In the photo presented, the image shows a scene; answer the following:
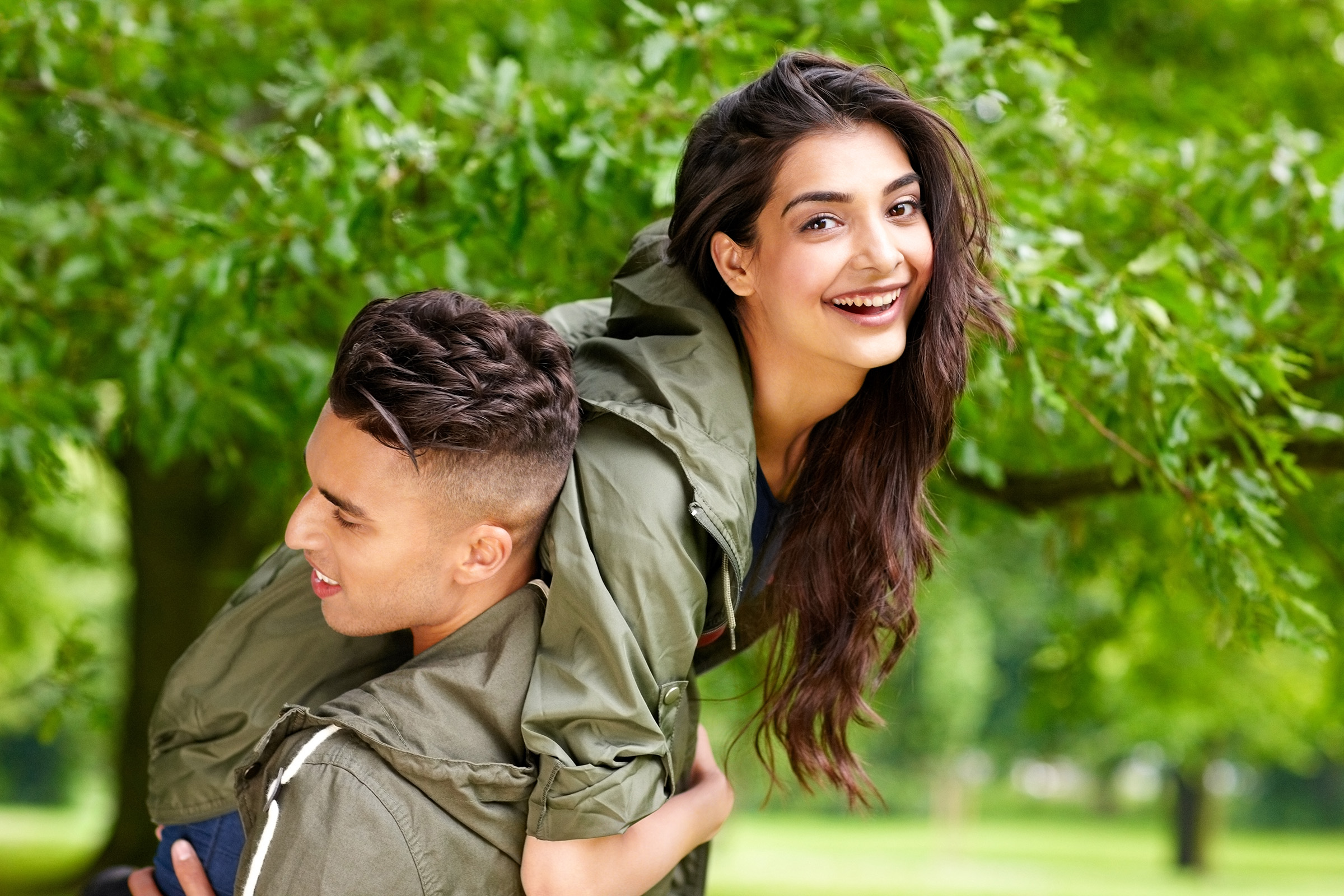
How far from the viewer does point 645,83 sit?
293cm

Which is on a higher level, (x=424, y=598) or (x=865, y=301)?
(x=865, y=301)

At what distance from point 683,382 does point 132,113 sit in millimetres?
2284

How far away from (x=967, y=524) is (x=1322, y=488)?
45.4 inches

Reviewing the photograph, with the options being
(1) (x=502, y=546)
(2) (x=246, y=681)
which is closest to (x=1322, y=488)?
(1) (x=502, y=546)

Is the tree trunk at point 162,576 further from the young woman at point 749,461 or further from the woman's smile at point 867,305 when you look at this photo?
the woman's smile at point 867,305

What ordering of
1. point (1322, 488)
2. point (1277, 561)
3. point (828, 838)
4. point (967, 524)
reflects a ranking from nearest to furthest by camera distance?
point (1277, 561) → point (1322, 488) → point (967, 524) → point (828, 838)

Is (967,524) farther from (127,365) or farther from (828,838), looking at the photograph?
(828,838)

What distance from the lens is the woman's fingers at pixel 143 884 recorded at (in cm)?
227

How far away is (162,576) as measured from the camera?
7.91 m

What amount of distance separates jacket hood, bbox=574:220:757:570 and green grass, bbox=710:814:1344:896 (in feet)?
35.9

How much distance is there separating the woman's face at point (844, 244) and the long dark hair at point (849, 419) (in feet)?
0.11

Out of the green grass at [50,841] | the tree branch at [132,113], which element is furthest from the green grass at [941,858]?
the tree branch at [132,113]

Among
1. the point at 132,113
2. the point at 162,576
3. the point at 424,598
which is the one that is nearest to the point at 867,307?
the point at 424,598

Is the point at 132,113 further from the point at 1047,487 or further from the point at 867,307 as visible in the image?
the point at 1047,487
